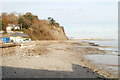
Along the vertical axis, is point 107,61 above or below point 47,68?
below

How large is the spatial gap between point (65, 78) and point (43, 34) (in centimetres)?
6907

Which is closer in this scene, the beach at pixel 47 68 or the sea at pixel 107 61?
the beach at pixel 47 68

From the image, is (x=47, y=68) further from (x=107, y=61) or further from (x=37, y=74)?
(x=107, y=61)

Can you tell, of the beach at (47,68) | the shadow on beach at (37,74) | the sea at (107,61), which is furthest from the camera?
the sea at (107,61)

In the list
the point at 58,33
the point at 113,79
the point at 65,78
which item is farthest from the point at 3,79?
the point at 58,33

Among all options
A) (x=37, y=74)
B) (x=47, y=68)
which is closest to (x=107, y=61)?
(x=47, y=68)

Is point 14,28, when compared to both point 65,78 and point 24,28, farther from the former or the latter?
point 65,78

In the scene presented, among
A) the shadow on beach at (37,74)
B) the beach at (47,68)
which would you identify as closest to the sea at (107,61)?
the beach at (47,68)

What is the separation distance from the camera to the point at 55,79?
6.25 metres

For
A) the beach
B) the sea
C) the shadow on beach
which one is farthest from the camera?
the sea

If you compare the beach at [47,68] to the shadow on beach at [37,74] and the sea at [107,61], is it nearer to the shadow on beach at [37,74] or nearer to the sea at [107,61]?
the shadow on beach at [37,74]

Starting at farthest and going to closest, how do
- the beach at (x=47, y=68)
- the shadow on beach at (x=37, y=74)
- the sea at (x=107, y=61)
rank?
the sea at (x=107, y=61), the beach at (x=47, y=68), the shadow on beach at (x=37, y=74)

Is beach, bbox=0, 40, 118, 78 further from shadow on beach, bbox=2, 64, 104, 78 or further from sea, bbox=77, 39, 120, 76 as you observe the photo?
sea, bbox=77, 39, 120, 76

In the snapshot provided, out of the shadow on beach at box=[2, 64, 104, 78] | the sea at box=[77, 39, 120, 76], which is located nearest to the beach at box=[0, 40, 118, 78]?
the shadow on beach at box=[2, 64, 104, 78]
